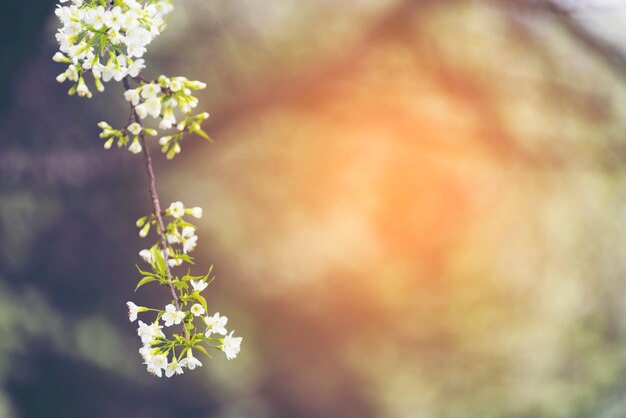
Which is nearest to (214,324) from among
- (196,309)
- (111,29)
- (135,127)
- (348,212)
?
(196,309)

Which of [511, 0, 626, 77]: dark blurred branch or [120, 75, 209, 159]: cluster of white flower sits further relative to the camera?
[511, 0, 626, 77]: dark blurred branch

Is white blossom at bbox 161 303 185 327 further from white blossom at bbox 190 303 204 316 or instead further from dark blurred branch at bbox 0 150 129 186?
dark blurred branch at bbox 0 150 129 186

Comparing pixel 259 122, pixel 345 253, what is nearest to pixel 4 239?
pixel 259 122

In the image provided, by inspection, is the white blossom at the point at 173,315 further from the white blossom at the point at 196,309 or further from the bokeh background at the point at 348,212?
the bokeh background at the point at 348,212

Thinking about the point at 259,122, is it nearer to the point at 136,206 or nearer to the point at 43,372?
the point at 136,206

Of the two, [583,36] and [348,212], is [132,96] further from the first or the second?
[583,36]

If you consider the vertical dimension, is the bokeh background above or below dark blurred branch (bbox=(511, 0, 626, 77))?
below

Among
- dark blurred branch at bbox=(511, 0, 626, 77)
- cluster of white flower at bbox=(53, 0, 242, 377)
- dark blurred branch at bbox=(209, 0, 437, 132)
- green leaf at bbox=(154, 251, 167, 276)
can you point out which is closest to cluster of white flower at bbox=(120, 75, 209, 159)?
cluster of white flower at bbox=(53, 0, 242, 377)

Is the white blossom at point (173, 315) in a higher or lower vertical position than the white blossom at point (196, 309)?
lower

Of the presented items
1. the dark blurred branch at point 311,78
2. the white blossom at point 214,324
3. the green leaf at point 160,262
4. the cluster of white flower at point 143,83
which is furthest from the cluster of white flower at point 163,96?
the dark blurred branch at point 311,78
